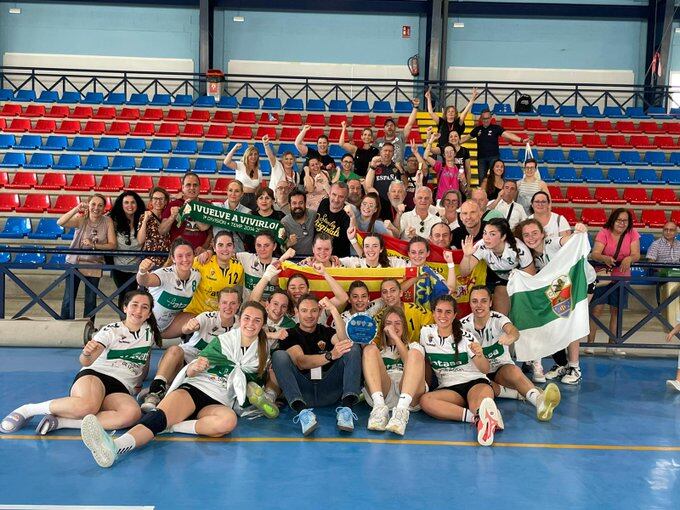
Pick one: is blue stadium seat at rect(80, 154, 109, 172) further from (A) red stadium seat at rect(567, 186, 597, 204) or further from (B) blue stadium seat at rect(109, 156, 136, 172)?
(A) red stadium seat at rect(567, 186, 597, 204)

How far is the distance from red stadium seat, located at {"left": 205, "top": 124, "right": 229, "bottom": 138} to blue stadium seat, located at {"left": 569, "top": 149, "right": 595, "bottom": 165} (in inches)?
321

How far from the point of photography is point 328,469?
4727mm

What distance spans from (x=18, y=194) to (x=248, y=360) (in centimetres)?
936

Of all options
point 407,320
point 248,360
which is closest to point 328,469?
point 248,360

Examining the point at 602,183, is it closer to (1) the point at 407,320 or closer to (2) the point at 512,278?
(2) the point at 512,278

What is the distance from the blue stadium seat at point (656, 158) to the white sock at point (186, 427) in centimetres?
1358

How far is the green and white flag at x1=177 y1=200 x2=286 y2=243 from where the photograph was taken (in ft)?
24.3

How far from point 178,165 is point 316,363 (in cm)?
967

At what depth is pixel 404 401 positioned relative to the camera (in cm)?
560

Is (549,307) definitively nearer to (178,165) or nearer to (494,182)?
(494,182)

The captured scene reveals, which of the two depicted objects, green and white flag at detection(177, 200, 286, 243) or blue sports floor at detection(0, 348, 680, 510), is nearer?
blue sports floor at detection(0, 348, 680, 510)

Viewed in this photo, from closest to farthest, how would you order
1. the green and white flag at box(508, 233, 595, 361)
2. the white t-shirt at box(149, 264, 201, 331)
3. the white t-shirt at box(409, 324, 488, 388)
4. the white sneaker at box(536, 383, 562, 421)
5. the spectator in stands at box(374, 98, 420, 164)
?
1. the white sneaker at box(536, 383, 562, 421)
2. the white t-shirt at box(409, 324, 488, 388)
3. the white t-shirt at box(149, 264, 201, 331)
4. the green and white flag at box(508, 233, 595, 361)
5. the spectator in stands at box(374, 98, 420, 164)

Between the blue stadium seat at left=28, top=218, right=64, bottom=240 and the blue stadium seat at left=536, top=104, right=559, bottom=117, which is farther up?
the blue stadium seat at left=536, top=104, right=559, bottom=117

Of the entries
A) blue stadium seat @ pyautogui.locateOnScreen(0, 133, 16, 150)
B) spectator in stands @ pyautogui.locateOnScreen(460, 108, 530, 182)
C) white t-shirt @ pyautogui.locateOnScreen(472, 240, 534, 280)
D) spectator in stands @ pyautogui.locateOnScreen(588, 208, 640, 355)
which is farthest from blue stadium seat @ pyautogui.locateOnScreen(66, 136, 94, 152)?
spectator in stands @ pyautogui.locateOnScreen(588, 208, 640, 355)
